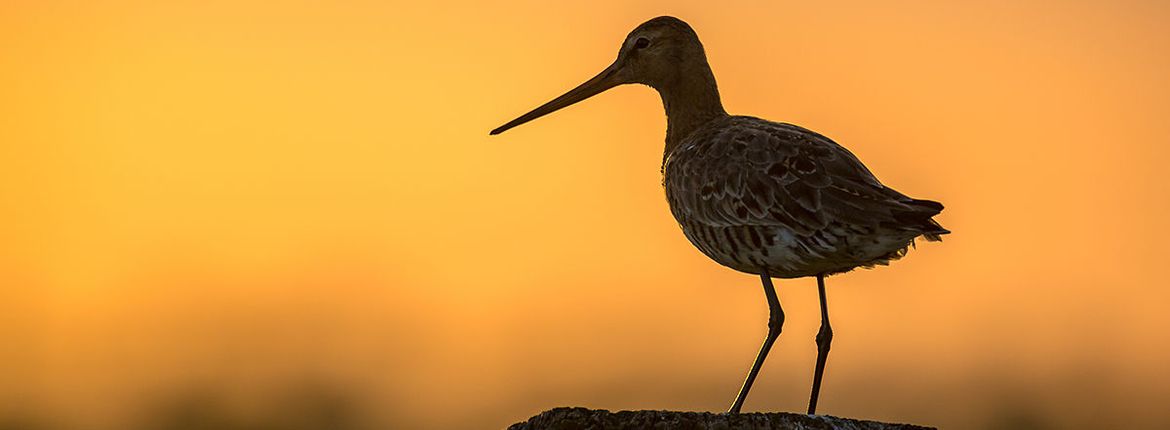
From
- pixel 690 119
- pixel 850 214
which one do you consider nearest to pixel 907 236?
pixel 850 214

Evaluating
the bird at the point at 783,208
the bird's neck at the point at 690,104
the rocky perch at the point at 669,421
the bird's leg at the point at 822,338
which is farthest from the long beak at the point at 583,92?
the rocky perch at the point at 669,421

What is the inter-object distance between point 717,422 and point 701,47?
6.48m

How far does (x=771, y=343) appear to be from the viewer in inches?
422

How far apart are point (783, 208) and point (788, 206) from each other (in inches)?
2.0

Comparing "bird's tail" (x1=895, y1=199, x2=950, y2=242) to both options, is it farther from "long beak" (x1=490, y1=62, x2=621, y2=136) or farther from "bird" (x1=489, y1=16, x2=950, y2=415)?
"long beak" (x1=490, y1=62, x2=621, y2=136)

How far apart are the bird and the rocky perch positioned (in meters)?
3.04

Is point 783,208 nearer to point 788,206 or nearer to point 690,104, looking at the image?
point 788,206

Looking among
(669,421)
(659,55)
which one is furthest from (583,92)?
(669,421)

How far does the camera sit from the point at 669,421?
249 inches

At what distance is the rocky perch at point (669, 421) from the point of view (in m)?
6.33

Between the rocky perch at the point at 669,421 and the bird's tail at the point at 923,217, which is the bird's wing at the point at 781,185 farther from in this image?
the rocky perch at the point at 669,421

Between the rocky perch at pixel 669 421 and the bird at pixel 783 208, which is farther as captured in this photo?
the bird at pixel 783 208

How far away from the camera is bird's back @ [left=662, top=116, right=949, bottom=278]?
9.60 metres

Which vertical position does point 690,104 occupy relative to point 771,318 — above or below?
above
